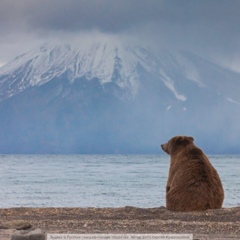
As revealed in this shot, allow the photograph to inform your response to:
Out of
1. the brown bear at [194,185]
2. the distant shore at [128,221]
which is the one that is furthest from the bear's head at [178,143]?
the distant shore at [128,221]

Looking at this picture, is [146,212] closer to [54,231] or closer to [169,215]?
[169,215]

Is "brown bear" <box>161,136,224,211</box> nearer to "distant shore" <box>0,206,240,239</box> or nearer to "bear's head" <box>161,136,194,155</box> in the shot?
"distant shore" <box>0,206,240,239</box>

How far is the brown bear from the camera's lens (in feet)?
45.3

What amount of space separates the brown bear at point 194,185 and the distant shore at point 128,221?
1.01 feet

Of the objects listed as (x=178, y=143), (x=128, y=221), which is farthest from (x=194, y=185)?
(x=128, y=221)

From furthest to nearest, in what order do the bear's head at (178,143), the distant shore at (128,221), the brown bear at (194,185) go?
the bear's head at (178,143) → the brown bear at (194,185) → the distant shore at (128,221)

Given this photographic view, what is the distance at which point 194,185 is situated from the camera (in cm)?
1377

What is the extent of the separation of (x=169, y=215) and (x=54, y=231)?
3.03 meters

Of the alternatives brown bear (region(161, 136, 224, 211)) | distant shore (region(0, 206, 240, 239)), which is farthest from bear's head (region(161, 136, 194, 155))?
distant shore (region(0, 206, 240, 239))

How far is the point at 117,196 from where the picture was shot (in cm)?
3856

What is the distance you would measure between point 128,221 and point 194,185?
1977 millimetres

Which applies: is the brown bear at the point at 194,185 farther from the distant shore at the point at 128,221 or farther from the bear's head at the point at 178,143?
the bear's head at the point at 178,143

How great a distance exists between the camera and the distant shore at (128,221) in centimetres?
1103

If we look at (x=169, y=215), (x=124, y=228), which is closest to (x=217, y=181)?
(x=169, y=215)
